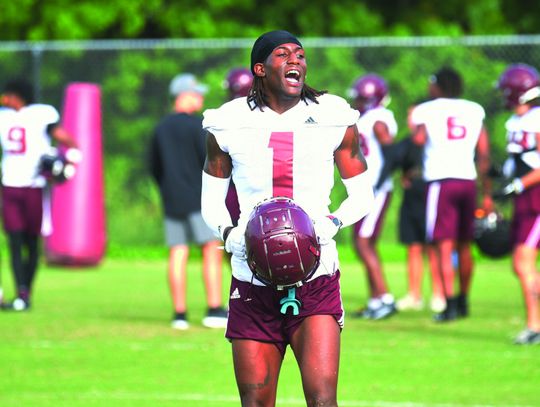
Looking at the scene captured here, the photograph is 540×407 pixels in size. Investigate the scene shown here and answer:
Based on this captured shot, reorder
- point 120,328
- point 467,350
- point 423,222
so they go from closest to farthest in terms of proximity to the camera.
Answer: point 467,350
point 120,328
point 423,222

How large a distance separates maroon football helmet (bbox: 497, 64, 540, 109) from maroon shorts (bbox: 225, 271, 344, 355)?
18.4ft

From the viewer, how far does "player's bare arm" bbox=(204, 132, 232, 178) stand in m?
6.09

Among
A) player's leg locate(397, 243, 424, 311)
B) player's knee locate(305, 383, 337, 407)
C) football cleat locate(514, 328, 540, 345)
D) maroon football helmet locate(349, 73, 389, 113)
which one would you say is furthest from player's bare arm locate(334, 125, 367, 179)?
player's leg locate(397, 243, 424, 311)

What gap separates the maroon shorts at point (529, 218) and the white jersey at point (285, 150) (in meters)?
5.17

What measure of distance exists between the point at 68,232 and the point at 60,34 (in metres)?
5.18

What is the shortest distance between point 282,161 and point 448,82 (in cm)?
683

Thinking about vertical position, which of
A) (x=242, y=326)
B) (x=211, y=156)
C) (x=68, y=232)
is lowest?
(x=68, y=232)

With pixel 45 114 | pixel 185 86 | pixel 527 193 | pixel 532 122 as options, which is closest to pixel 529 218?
pixel 527 193

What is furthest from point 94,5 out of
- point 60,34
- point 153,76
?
point 153,76

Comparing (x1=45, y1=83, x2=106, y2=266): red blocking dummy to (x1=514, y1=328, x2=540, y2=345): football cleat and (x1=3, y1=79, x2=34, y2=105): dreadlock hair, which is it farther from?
(x1=514, y1=328, x2=540, y2=345): football cleat

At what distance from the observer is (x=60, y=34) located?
73.0ft

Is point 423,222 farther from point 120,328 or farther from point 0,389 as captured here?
point 0,389

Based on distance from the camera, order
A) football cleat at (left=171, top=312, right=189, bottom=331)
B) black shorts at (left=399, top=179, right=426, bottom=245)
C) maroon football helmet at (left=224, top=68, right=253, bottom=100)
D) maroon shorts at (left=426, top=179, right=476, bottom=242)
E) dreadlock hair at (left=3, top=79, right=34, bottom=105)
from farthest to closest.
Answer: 1. black shorts at (left=399, top=179, right=426, bottom=245)
2. dreadlock hair at (left=3, top=79, right=34, bottom=105)
3. maroon shorts at (left=426, top=179, right=476, bottom=242)
4. football cleat at (left=171, top=312, right=189, bottom=331)
5. maroon football helmet at (left=224, top=68, right=253, bottom=100)

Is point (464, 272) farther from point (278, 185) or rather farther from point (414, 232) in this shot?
point (278, 185)
